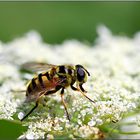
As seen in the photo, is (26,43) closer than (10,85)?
No

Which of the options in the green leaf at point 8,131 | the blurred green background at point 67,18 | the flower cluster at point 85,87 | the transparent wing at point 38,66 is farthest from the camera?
the blurred green background at point 67,18

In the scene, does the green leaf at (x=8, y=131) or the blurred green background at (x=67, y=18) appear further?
the blurred green background at (x=67, y=18)

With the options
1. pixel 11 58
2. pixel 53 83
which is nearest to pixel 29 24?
pixel 11 58

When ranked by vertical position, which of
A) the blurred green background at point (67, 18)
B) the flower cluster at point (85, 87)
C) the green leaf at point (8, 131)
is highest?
the blurred green background at point (67, 18)

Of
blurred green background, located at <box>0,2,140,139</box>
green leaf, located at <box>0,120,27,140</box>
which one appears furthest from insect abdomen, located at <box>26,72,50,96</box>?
blurred green background, located at <box>0,2,140,139</box>

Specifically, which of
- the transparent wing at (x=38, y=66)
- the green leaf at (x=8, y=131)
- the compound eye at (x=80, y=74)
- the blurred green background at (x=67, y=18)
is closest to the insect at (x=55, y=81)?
the compound eye at (x=80, y=74)

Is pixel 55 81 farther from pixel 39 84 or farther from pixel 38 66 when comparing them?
pixel 38 66

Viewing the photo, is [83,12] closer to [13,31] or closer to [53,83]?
[13,31]

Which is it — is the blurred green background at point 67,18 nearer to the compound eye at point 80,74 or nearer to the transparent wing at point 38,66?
the transparent wing at point 38,66
